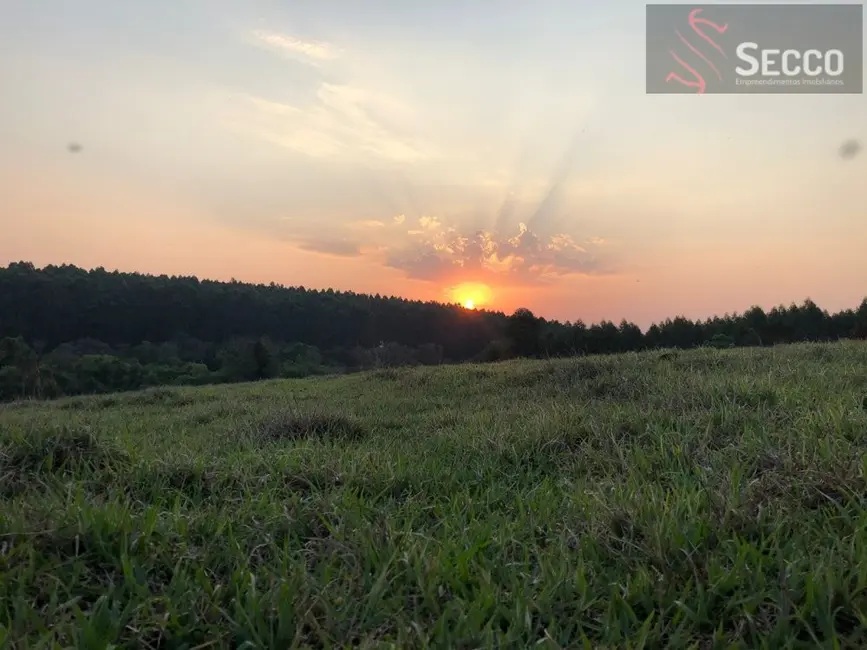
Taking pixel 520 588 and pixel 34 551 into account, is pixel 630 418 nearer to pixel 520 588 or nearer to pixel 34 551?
pixel 520 588

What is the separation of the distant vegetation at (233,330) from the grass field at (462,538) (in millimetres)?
23370

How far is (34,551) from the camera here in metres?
1.89

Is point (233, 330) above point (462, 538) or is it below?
above

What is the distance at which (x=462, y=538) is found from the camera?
217cm

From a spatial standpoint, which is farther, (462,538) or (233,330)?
(233,330)

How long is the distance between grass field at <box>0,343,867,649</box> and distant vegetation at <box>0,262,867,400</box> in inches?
920

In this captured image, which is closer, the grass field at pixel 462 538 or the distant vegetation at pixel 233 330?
the grass field at pixel 462 538

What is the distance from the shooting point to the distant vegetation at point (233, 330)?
97.7ft

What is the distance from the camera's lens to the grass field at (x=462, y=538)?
5.19ft

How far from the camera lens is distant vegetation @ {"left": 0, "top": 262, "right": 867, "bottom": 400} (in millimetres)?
29766

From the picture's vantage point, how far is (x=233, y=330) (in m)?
55.3

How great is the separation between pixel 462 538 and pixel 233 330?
56.8 m

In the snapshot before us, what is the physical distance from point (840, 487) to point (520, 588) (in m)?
1.45

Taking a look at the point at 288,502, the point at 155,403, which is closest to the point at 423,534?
the point at 288,502
